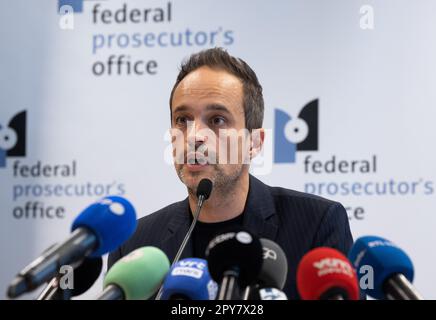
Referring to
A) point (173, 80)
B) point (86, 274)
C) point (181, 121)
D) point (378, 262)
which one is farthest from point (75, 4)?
point (378, 262)

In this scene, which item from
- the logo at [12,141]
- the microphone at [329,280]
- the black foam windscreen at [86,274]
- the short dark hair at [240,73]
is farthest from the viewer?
the logo at [12,141]

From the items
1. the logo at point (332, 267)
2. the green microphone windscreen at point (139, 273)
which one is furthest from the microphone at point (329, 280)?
the green microphone windscreen at point (139, 273)

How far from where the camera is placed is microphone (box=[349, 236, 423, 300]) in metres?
1.10

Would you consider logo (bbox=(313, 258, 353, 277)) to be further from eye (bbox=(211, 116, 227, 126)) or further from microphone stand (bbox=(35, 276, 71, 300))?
eye (bbox=(211, 116, 227, 126))

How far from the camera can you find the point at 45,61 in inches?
137

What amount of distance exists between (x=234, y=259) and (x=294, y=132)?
82.9 inches

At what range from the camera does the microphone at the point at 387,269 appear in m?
1.10

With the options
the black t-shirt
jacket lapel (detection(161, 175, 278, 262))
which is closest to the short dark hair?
jacket lapel (detection(161, 175, 278, 262))

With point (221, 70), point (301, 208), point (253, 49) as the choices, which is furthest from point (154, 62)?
point (301, 208)

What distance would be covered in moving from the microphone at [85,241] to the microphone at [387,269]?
0.47 m

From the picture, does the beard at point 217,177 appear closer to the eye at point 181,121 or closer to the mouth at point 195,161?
the mouth at point 195,161
